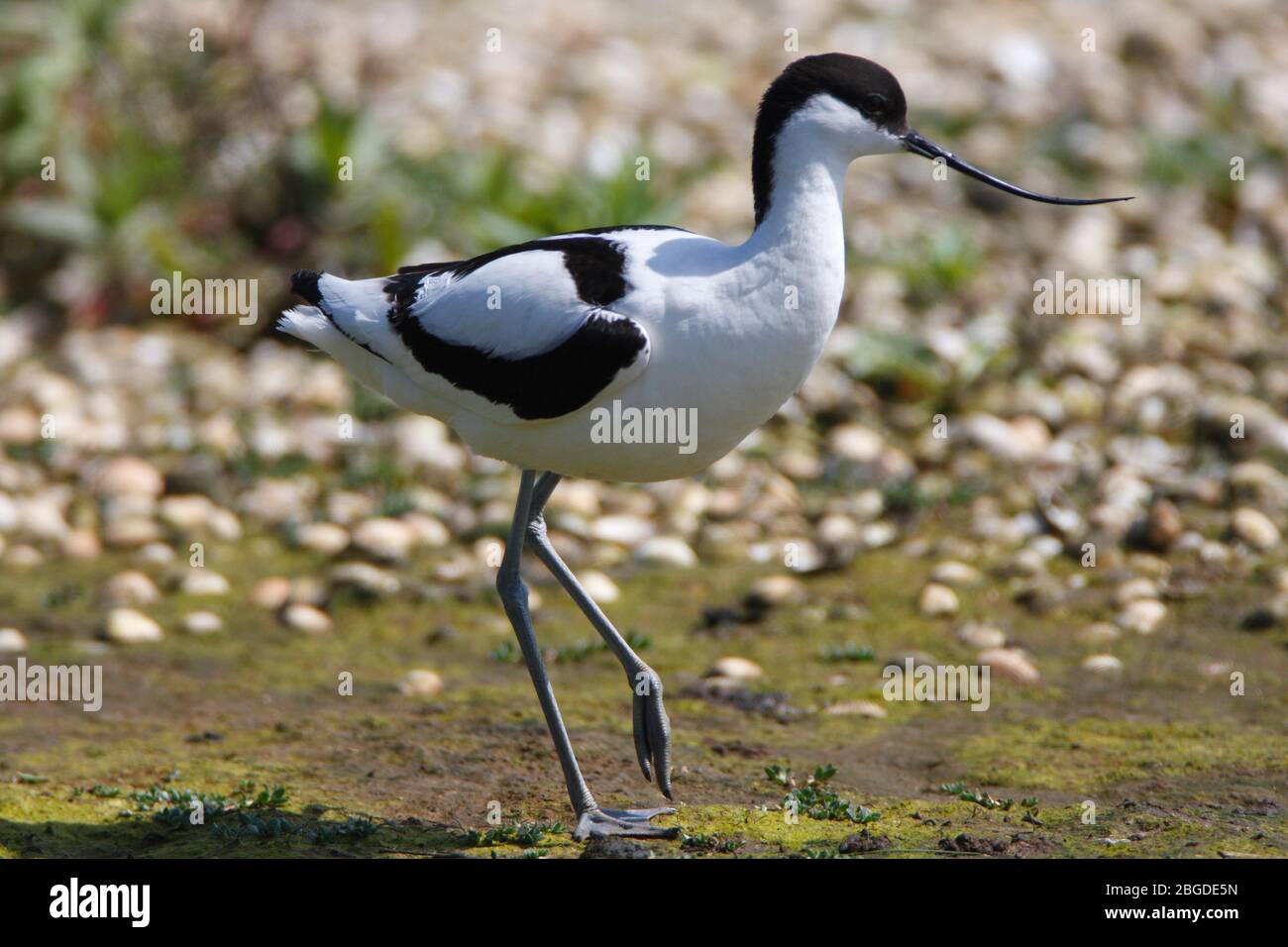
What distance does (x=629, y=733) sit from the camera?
521 centimetres

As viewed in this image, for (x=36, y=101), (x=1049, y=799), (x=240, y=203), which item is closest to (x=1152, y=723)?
(x=1049, y=799)

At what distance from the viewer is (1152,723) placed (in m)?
5.20

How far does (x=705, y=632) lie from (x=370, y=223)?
3677 mm

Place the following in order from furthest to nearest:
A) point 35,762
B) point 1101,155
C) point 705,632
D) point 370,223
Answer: point 1101,155 → point 370,223 → point 705,632 → point 35,762

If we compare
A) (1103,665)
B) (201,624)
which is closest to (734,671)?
(1103,665)

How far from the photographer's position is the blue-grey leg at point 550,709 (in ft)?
14.2

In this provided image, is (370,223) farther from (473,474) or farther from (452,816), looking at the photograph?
(452,816)

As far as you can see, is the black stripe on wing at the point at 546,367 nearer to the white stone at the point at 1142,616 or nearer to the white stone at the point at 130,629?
the white stone at the point at 130,629

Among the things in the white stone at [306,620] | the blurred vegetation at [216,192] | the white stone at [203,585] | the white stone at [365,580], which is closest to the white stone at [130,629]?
the white stone at [203,585]

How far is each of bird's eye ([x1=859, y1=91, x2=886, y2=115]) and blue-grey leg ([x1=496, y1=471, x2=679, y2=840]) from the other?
4.60ft

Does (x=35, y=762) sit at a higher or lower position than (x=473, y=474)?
lower

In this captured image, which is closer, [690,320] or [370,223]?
[690,320]

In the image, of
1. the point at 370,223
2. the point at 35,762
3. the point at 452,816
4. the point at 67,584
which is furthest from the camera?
the point at 370,223

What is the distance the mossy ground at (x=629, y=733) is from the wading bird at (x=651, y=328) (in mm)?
464
